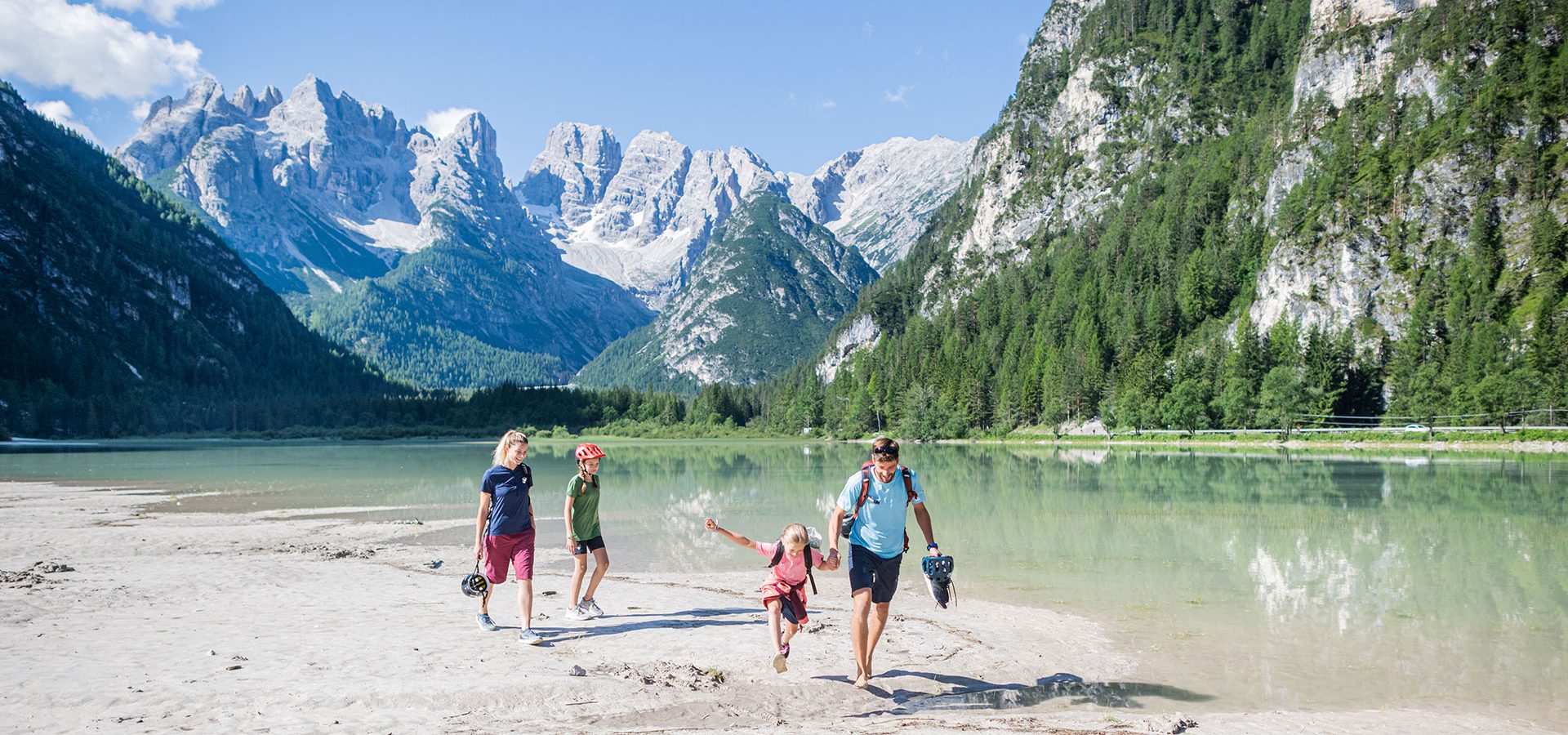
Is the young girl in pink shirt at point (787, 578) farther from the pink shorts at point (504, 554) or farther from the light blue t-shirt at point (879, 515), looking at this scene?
the pink shorts at point (504, 554)

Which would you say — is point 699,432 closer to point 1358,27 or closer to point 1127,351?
point 1127,351

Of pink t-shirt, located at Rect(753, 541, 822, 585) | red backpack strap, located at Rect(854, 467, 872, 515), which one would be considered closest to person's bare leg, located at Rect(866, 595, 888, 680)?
pink t-shirt, located at Rect(753, 541, 822, 585)

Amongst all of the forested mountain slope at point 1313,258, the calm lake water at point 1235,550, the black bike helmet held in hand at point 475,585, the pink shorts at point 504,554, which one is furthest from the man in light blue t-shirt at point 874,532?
the forested mountain slope at point 1313,258

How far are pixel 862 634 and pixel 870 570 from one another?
2.80 feet

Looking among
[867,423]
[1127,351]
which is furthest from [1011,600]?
[867,423]

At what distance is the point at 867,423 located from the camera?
6412 inches

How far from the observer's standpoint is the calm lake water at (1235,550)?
1222 cm

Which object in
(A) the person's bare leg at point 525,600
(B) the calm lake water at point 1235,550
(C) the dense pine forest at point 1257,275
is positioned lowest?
(B) the calm lake water at point 1235,550

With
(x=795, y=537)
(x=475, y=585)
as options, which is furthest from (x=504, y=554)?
(x=795, y=537)

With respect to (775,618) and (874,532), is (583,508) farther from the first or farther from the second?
(874,532)

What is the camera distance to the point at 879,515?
11.2m

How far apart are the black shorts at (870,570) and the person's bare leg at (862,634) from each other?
0.08 meters

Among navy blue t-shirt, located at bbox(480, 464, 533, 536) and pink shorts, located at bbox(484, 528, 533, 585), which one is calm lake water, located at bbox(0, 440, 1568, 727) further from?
navy blue t-shirt, located at bbox(480, 464, 533, 536)

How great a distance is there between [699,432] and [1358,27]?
134359 millimetres
